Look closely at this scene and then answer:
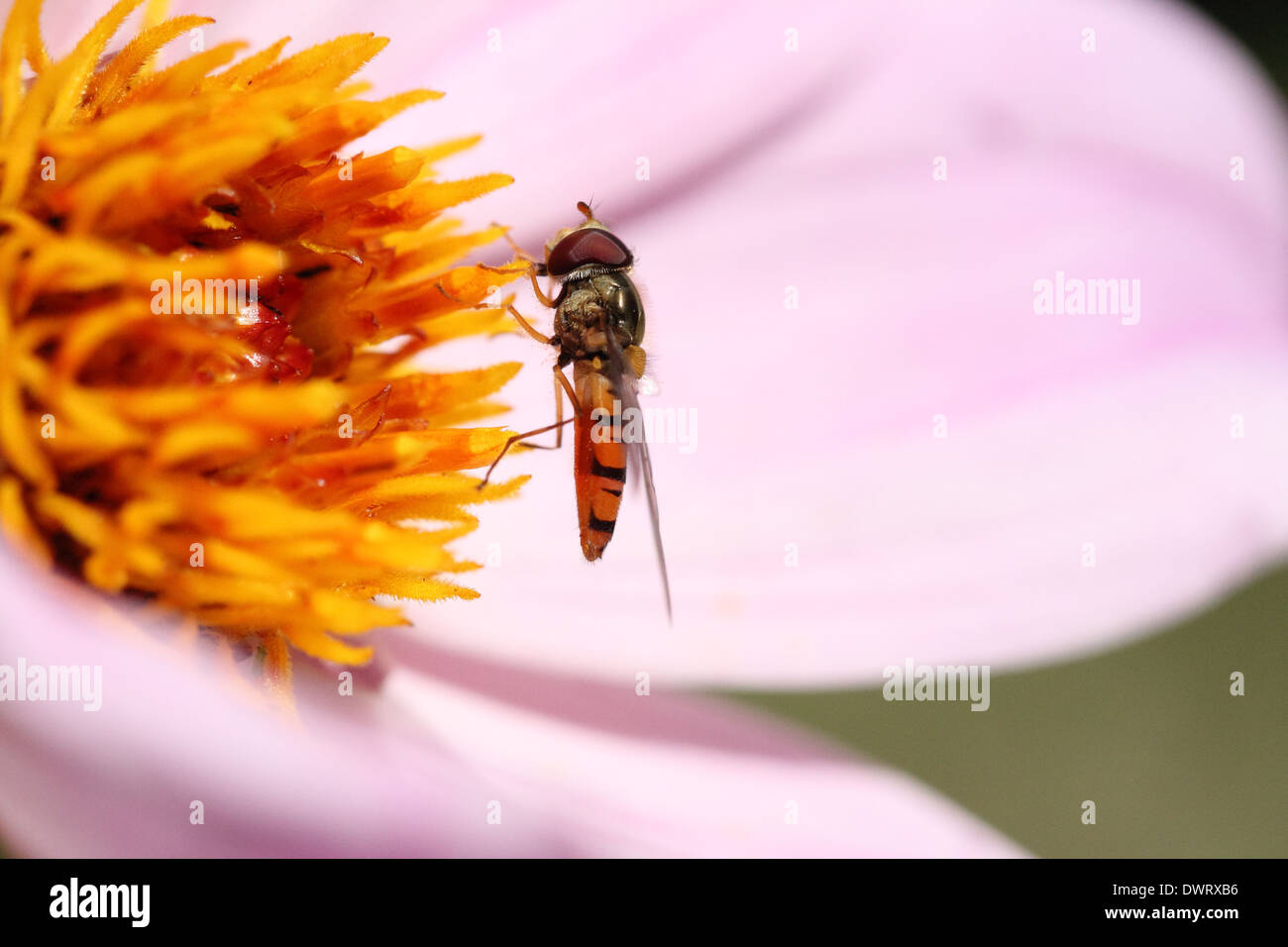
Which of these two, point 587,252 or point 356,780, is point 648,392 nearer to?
point 587,252

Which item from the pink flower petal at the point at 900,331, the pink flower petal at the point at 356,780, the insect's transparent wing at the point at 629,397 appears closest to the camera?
the pink flower petal at the point at 356,780

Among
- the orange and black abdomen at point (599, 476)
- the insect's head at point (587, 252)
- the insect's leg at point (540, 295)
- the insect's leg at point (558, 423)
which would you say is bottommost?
the orange and black abdomen at point (599, 476)

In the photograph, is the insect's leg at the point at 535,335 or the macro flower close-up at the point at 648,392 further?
the insect's leg at the point at 535,335

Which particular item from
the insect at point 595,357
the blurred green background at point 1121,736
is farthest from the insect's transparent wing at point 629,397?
the blurred green background at point 1121,736

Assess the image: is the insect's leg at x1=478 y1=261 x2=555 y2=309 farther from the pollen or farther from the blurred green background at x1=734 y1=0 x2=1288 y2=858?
the blurred green background at x1=734 y1=0 x2=1288 y2=858

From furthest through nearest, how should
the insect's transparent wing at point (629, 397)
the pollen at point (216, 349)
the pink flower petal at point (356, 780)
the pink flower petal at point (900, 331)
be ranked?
the pink flower petal at point (900, 331), the insect's transparent wing at point (629, 397), the pollen at point (216, 349), the pink flower petal at point (356, 780)

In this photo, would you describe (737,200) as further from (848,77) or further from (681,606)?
(681,606)

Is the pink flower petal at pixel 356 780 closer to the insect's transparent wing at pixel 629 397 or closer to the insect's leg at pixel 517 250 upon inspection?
the insect's transparent wing at pixel 629 397

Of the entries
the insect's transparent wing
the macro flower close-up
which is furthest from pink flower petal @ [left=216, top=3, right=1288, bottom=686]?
the insect's transparent wing

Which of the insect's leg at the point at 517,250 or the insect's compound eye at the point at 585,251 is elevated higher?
the insect's leg at the point at 517,250

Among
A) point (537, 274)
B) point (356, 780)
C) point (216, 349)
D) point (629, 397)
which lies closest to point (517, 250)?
point (537, 274)
